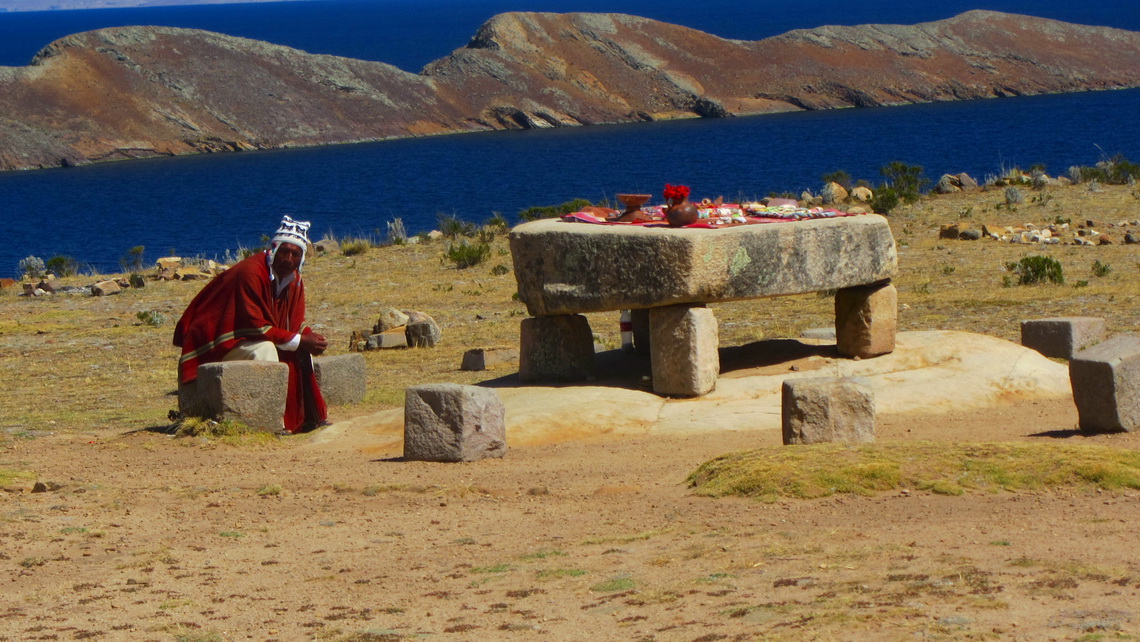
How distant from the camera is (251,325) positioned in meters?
12.1

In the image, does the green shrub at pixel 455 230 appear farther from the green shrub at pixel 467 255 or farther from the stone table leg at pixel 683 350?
the stone table leg at pixel 683 350

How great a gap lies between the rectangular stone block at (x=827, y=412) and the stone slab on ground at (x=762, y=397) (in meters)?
1.35

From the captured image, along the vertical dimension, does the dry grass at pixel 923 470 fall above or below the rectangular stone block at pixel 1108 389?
below

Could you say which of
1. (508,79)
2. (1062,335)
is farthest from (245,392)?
(508,79)

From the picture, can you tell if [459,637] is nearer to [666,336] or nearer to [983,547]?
[983,547]

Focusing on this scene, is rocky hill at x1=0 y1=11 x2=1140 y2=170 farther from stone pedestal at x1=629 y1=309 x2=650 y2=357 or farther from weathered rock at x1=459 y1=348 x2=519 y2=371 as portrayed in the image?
stone pedestal at x1=629 y1=309 x2=650 y2=357

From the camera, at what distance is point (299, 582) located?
296 inches

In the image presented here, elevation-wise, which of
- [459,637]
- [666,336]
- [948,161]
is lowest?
[459,637]

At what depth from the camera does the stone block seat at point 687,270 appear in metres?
12.1

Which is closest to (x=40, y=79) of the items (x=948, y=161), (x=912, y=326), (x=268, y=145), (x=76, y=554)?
(x=268, y=145)

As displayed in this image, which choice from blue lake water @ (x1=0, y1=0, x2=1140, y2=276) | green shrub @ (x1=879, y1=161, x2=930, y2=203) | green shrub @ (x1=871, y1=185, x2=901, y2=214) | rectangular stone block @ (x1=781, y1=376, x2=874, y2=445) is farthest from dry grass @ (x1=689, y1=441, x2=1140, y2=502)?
blue lake water @ (x1=0, y1=0, x2=1140, y2=276)

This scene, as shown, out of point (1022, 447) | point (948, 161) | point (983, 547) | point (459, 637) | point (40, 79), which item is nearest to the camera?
point (459, 637)

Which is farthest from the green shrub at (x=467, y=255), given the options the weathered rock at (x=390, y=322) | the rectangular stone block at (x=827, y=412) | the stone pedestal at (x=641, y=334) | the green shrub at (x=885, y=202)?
the rectangular stone block at (x=827, y=412)

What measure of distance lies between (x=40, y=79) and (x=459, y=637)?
79.1m
